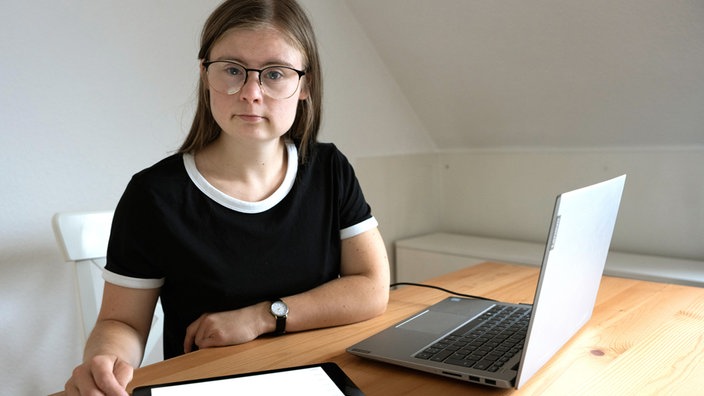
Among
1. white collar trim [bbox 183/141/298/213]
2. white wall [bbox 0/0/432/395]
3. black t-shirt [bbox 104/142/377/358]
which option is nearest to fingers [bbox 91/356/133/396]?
black t-shirt [bbox 104/142/377/358]

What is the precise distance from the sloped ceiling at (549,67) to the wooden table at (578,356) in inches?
36.9

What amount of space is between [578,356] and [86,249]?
99 cm

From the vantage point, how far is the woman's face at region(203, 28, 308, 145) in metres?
1.12

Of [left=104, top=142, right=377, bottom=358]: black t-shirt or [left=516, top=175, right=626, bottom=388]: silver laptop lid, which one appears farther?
[left=104, top=142, right=377, bottom=358]: black t-shirt

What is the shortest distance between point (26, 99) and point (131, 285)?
842mm

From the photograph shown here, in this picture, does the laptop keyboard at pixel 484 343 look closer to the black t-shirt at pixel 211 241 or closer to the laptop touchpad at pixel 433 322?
the laptop touchpad at pixel 433 322

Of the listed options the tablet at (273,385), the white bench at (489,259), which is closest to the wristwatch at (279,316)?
the tablet at (273,385)

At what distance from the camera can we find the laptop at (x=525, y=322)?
2.58 ft

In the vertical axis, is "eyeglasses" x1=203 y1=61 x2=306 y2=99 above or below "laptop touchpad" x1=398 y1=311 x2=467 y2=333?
above

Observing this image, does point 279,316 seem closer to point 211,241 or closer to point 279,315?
point 279,315

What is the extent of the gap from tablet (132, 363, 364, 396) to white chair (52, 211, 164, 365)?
1.88ft

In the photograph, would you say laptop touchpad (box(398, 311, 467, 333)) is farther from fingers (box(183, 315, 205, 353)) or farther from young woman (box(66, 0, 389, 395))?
fingers (box(183, 315, 205, 353))

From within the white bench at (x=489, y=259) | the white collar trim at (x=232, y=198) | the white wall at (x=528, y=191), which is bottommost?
the white bench at (x=489, y=259)

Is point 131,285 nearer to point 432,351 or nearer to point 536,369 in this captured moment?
point 432,351
